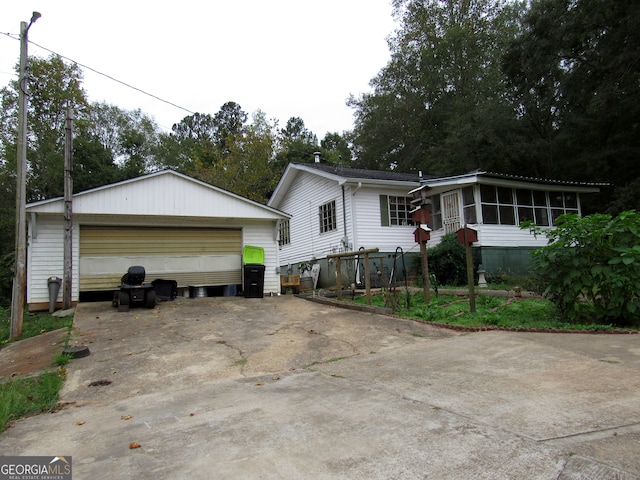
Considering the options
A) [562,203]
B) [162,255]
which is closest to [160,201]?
[162,255]

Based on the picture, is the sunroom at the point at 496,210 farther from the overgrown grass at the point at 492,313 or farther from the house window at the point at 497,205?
the overgrown grass at the point at 492,313

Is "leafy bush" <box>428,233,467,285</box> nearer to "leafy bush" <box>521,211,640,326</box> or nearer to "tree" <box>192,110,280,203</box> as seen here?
"leafy bush" <box>521,211,640,326</box>

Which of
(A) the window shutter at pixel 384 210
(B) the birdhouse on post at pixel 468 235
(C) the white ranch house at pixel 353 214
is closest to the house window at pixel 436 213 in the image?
(C) the white ranch house at pixel 353 214

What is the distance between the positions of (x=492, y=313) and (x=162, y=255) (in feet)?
31.9

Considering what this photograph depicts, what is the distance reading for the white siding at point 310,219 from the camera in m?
16.3

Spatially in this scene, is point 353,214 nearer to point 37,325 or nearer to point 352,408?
point 37,325

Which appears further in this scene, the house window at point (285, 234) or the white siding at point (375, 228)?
the house window at point (285, 234)

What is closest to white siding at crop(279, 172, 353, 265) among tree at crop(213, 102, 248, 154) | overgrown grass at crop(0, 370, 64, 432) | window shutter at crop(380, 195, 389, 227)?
window shutter at crop(380, 195, 389, 227)

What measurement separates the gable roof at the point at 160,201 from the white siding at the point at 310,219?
3.06m

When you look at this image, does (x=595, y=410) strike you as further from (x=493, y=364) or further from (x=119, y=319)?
(x=119, y=319)

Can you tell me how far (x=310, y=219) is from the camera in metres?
18.7

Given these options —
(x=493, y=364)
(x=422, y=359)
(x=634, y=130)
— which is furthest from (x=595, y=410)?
(x=634, y=130)

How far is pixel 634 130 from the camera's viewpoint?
64.6ft

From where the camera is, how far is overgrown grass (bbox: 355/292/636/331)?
7477 millimetres
